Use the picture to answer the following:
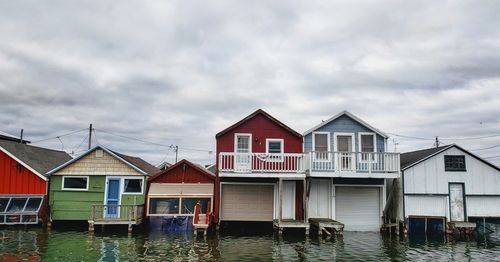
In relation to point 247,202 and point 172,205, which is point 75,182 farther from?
point 247,202

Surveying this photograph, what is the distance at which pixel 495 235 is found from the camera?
2195cm

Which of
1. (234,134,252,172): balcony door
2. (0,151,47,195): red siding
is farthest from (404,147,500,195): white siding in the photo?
(0,151,47,195): red siding

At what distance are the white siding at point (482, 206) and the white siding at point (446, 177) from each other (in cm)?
38

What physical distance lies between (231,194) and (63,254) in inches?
418

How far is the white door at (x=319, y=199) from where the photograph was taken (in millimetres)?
23094

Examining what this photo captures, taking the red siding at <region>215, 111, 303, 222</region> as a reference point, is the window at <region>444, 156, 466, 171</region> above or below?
below

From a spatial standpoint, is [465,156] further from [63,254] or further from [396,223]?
[63,254]

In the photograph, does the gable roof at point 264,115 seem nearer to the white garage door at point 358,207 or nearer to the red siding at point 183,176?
the red siding at point 183,176

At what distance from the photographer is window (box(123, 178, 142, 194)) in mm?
23844

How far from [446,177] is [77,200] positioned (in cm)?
2266

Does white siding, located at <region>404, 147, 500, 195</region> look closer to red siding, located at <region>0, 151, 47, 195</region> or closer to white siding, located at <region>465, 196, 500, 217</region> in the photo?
white siding, located at <region>465, 196, 500, 217</region>

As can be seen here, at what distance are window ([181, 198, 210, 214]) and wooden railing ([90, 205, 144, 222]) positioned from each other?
2.62 metres

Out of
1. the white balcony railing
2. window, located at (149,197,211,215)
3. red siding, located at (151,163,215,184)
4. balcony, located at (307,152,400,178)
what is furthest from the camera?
red siding, located at (151,163,215,184)

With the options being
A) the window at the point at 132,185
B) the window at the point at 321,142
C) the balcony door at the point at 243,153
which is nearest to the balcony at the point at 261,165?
the balcony door at the point at 243,153
